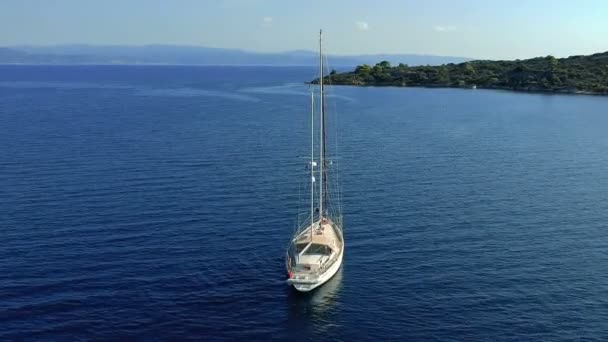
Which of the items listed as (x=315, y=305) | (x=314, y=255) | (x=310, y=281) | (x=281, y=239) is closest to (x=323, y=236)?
(x=314, y=255)

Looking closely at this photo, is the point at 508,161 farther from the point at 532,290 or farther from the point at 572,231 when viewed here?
the point at 532,290

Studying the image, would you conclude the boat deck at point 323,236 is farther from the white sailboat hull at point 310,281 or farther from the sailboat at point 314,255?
the white sailboat hull at point 310,281

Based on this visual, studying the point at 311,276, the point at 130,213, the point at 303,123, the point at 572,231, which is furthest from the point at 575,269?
the point at 303,123

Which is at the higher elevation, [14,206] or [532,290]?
[14,206]

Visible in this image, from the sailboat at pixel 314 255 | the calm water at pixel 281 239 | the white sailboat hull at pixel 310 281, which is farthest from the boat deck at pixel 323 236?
the white sailboat hull at pixel 310 281

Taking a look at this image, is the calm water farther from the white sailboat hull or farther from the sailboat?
the sailboat

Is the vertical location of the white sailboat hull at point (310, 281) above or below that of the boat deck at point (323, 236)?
below

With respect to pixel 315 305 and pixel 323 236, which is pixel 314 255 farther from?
pixel 315 305
